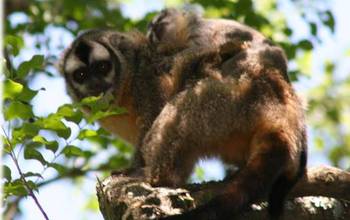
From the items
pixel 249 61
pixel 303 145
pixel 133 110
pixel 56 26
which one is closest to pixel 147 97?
pixel 133 110

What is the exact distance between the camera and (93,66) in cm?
1048

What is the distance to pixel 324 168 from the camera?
318 inches

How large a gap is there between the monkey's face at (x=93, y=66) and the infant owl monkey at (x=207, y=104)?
0.06 ft

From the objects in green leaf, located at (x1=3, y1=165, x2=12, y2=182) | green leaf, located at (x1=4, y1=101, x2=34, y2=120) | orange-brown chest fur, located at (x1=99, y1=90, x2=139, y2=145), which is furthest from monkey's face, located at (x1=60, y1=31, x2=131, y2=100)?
green leaf, located at (x1=3, y1=165, x2=12, y2=182)

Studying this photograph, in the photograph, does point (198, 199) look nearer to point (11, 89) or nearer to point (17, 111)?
point (17, 111)

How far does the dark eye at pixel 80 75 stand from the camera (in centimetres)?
1051

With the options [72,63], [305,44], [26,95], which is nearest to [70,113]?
[26,95]

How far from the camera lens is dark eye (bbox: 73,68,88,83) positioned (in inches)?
414

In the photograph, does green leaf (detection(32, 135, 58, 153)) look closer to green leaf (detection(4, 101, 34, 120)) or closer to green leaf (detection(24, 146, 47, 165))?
green leaf (detection(24, 146, 47, 165))

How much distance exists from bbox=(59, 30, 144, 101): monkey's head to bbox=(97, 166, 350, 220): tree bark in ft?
9.13

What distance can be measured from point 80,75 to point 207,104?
127 inches

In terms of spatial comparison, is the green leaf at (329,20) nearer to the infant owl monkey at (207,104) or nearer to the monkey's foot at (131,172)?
the infant owl monkey at (207,104)

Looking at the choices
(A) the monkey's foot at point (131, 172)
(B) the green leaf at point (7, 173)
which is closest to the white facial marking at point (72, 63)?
(A) the monkey's foot at point (131, 172)

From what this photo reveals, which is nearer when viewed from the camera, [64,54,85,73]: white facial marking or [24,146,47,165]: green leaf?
[24,146,47,165]: green leaf
